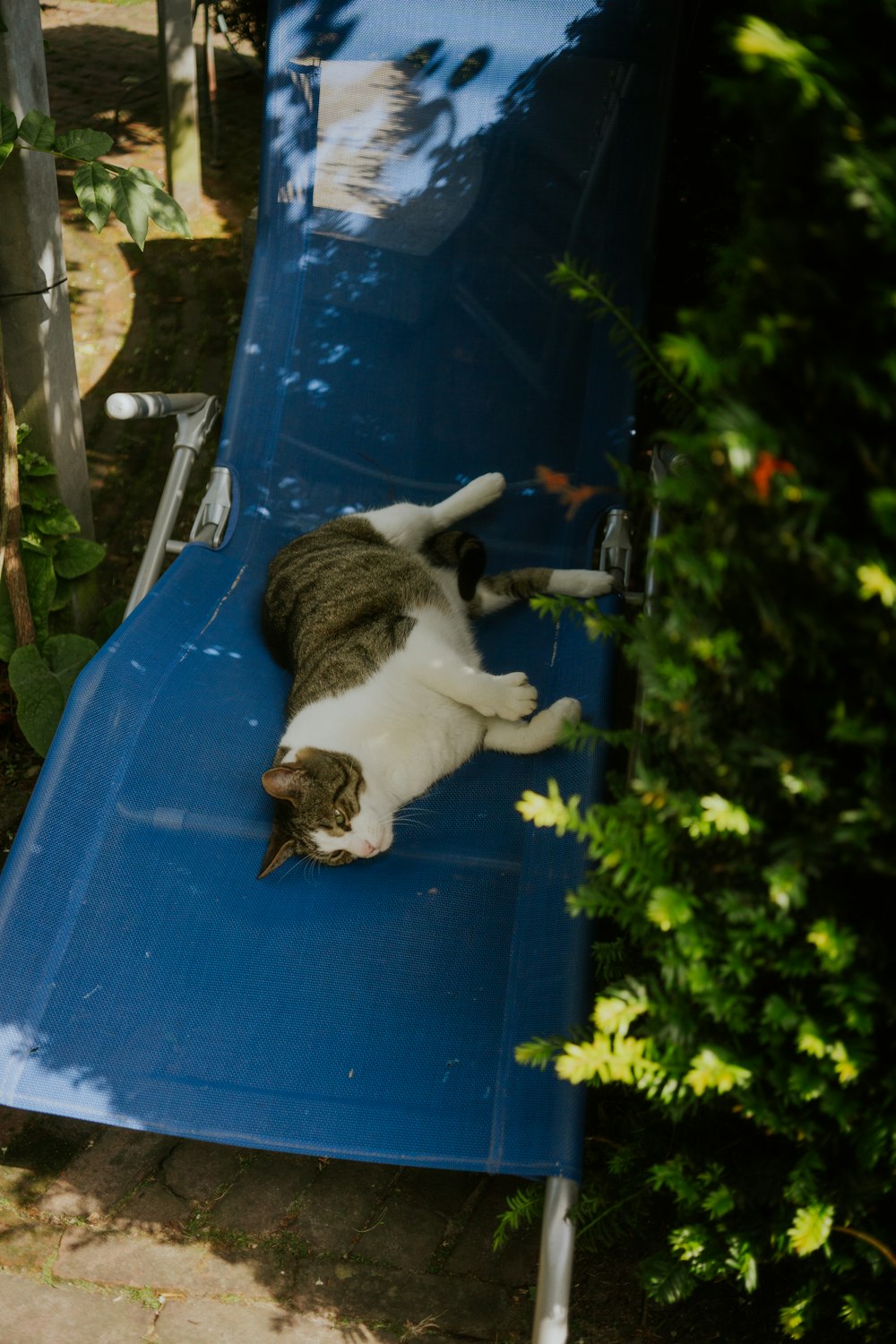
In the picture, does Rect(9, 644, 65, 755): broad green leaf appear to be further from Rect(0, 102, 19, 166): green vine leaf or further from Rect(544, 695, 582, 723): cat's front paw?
Rect(544, 695, 582, 723): cat's front paw

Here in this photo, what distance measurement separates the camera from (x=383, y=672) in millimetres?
2498

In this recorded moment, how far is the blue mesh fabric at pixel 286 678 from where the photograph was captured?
6.23ft

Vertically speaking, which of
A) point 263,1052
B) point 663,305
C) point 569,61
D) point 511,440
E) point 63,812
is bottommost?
point 263,1052

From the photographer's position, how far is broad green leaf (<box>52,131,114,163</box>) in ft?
8.37

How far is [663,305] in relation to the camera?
316 centimetres

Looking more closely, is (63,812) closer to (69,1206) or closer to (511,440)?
(69,1206)

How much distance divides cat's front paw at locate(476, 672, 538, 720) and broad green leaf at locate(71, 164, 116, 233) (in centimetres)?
144

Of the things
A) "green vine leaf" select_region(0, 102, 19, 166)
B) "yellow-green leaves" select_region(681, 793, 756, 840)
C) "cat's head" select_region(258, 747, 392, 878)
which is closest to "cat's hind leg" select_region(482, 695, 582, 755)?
"cat's head" select_region(258, 747, 392, 878)

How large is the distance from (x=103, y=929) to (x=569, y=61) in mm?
2546

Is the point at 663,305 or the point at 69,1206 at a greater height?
the point at 663,305

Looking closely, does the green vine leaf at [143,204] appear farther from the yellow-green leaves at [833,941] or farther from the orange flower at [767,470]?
the yellow-green leaves at [833,941]

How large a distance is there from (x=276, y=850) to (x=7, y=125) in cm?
190

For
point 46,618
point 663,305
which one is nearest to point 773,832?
point 663,305

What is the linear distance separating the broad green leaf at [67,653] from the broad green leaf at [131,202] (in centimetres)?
117
